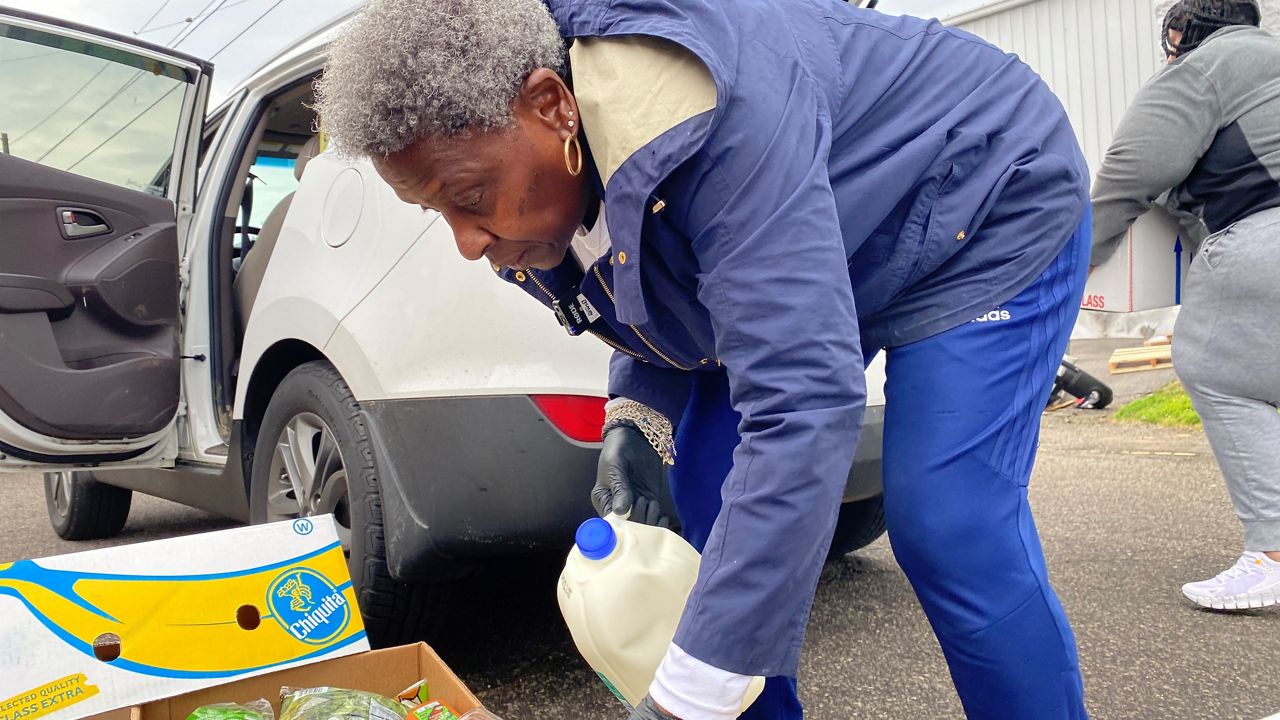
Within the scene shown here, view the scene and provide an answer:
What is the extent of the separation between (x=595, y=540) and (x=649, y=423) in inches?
15.7

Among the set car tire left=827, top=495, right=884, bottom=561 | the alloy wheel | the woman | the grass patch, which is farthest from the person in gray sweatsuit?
the grass patch

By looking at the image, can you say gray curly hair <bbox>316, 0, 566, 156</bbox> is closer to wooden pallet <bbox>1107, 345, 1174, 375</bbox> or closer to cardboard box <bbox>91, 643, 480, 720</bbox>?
cardboard box <bbox>91, 643, 480, 720</bbox>

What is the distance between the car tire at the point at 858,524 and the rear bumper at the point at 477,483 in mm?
630

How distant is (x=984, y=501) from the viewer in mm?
1207

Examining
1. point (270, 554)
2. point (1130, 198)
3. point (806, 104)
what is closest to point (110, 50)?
point (270, 554)

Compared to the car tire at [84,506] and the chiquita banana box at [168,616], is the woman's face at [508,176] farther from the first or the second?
the car tire at [84,506]

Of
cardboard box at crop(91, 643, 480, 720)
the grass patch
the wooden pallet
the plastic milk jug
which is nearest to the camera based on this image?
the plastic milk jug

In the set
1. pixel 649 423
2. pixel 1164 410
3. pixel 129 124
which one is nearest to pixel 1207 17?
pixel 649 423

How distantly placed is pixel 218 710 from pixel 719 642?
0.97m

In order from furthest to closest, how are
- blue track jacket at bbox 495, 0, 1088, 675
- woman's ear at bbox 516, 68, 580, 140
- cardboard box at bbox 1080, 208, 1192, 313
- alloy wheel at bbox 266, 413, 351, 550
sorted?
1. cardboard box at bbox 1080, 208, 1192, 313
2. alloy wheel at bbox 266, 413, 351, 550
3. woman's ear at bbox 516, 68, 580, 140
4. blue track jacket at bbox 495, 0, 1088, 675

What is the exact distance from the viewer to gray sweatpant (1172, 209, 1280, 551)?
2531 millimetres

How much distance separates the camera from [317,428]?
2.38 metres

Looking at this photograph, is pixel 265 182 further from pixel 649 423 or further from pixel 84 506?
pixel 649 423

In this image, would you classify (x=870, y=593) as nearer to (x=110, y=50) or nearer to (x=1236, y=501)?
(x=1236, y=501)
